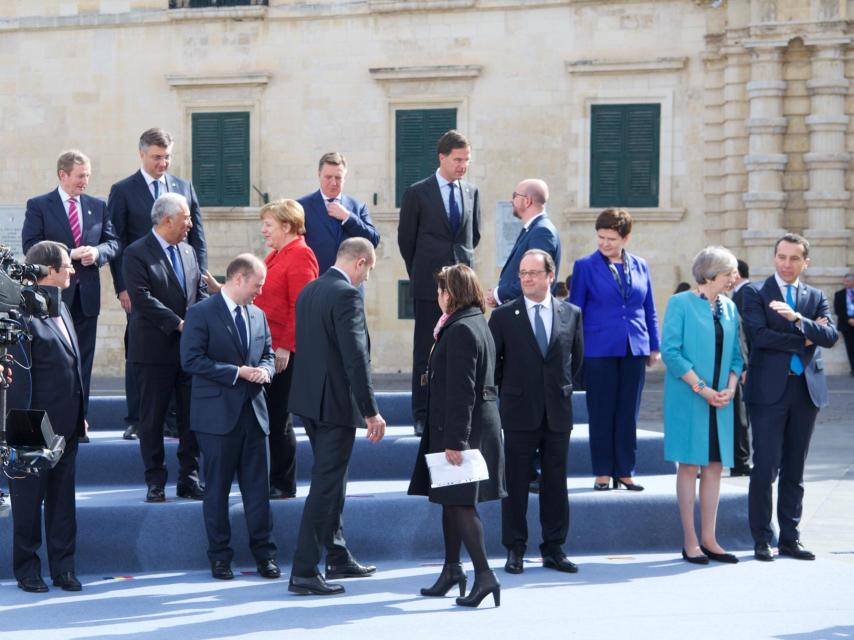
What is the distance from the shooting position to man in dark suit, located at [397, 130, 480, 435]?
10.1m

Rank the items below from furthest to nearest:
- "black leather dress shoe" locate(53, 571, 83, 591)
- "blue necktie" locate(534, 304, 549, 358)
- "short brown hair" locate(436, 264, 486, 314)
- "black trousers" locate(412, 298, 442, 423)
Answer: "black trousers" locate(412, 298, 442, 423), "blue necktie" locate(534, 304, 549, 358), "black leather dress shoe" locate(53, 571, 83, 591), "short brown hair" locate(436, 264, 486, 314)

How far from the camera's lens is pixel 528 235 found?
9.50m

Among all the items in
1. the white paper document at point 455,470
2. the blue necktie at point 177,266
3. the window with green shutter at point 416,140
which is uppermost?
the window with green shutter at point 416,140

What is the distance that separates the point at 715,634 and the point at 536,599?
1149 millimetres

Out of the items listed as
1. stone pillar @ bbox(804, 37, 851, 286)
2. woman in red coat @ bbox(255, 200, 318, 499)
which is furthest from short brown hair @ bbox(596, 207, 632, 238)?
stone pillar @ bbox(804, 37, 851, 286)

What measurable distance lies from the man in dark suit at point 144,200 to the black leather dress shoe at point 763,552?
4126mm

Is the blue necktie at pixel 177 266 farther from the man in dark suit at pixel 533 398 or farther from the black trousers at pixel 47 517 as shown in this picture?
the man in dark suit at pixel 533 398

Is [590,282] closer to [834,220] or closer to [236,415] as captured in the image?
[236,415]

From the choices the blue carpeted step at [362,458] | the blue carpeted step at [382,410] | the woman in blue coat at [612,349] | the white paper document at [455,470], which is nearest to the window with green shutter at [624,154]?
the blue carpeted step at [382,410]

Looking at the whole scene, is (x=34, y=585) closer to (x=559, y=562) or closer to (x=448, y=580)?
(x=448, y=580)

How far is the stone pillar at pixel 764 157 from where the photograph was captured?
73.1ft

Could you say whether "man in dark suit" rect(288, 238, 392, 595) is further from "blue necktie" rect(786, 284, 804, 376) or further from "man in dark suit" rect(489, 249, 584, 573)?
"blue necktie" rect(786, 284, 804, 376)

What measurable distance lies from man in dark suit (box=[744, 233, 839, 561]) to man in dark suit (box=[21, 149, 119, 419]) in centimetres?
449

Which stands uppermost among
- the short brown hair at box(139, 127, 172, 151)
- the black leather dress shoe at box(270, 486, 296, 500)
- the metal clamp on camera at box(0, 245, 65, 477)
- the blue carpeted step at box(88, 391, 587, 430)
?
the short brown hair at box(139, 127, 172, 151)
